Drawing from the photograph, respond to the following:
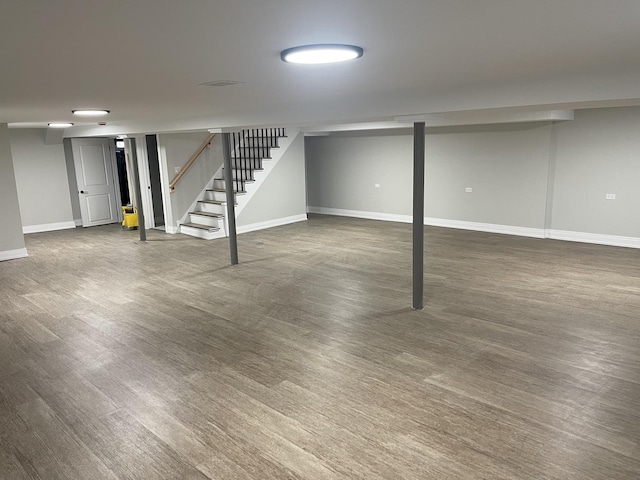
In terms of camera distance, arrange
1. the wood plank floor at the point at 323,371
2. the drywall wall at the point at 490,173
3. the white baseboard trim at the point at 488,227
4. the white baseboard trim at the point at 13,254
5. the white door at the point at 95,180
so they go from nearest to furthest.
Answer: the wood plank floor at the point at 323,371, the white baseboard trim at the point at 13,254, the drywall wall at the point at 490,173, the white baseboard trim at the point at 488,227, the white door at the point at 95,180

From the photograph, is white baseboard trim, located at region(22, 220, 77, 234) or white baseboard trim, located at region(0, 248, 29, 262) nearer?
white baseboard trim, located at region(0, 248, 29, 262)

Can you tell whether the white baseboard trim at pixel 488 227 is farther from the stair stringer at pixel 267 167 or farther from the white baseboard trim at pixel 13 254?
the white baseboard trim at pixel 13 254

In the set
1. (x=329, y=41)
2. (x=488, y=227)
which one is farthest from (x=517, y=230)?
(x=329, y=41)

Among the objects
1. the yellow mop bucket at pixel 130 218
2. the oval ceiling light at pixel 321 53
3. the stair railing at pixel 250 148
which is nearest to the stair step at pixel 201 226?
the stair railing at pixel 250 148

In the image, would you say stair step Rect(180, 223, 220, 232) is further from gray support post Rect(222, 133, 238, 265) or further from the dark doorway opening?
gray support post Rect(222, 133, 238, 265)

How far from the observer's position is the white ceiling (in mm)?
1604

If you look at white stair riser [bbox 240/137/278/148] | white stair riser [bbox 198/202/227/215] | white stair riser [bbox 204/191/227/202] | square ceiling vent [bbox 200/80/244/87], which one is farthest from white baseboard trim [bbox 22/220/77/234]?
square ceiling vent [bbox 200/80/244/87]

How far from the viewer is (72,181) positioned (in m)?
10.5

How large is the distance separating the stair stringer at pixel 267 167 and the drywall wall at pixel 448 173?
1.45 metres

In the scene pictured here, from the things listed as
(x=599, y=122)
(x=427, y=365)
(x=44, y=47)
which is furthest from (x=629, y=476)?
(x=599, y=122)

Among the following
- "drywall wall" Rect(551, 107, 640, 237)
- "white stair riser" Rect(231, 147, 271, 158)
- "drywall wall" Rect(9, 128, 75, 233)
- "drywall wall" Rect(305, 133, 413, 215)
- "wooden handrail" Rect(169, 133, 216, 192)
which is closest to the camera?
"drywall wall" Rect(551, 107, 640, 237)

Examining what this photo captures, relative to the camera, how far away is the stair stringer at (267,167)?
30.8 feet

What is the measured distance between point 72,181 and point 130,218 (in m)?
1.69

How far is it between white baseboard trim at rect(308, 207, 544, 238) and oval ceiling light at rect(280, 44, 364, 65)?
7.12 metres
